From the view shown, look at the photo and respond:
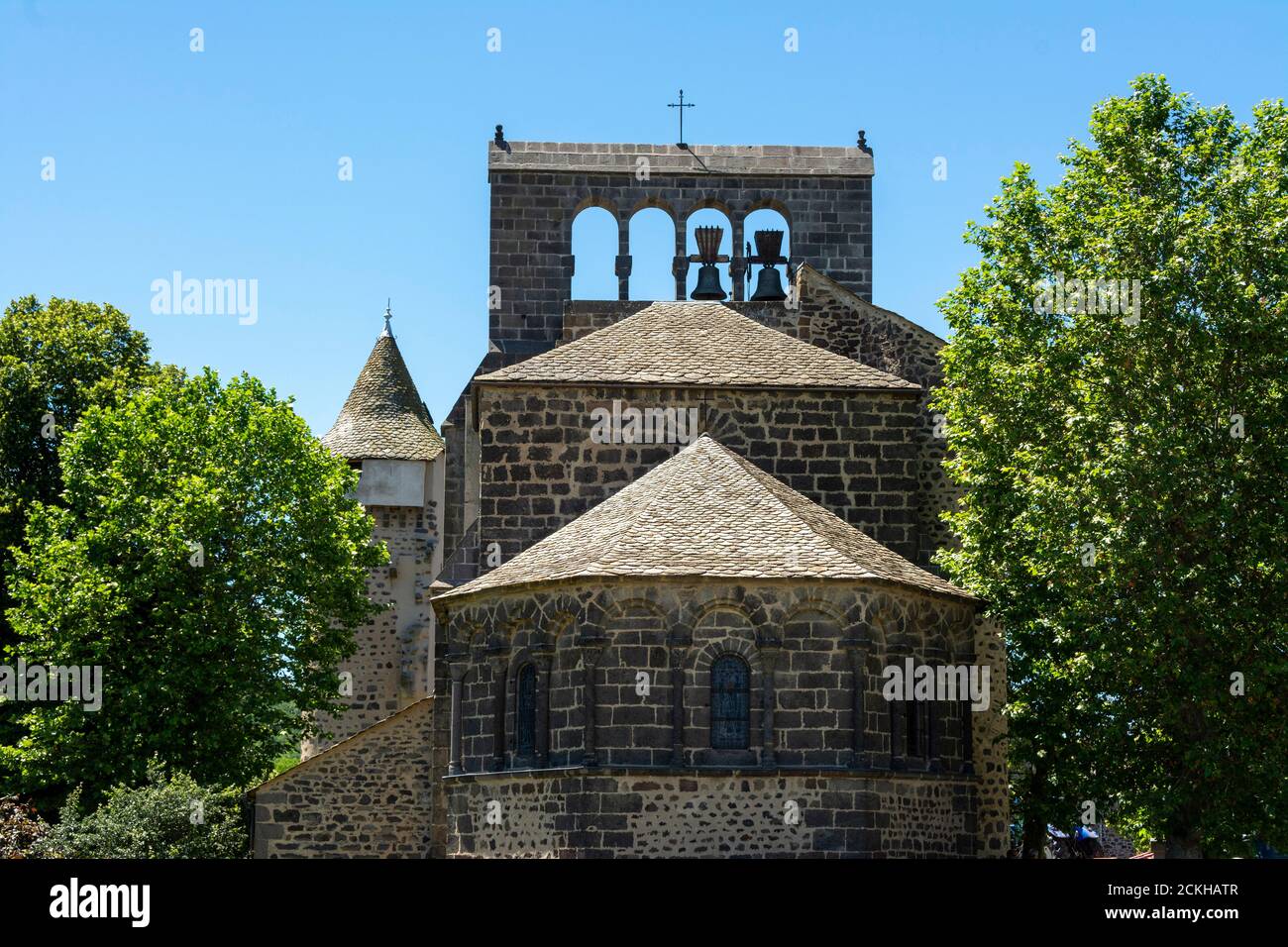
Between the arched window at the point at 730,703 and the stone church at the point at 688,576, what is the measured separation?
4 cm

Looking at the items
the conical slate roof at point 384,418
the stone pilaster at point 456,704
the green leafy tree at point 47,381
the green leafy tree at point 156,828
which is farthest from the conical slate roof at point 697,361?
the conical slate roof at point 384,418

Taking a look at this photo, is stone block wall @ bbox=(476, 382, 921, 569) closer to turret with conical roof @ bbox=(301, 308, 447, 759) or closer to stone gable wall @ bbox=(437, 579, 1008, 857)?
stone gable wall @ bbox=(437, 579, 1008, 857)

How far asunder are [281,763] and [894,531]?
62253mm

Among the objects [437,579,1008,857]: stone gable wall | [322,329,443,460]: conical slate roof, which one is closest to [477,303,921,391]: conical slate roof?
[437,579,1008,857]: stone gable wall

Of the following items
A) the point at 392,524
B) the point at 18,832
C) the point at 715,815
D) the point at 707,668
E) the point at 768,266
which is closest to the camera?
the point at 715,815

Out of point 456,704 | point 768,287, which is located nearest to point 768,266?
point 768,287

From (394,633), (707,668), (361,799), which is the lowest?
(361,799)

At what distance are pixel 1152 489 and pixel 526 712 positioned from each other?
32.3 ft

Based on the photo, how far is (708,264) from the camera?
37.5 metres

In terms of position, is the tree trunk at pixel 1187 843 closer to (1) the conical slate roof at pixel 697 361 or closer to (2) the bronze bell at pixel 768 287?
(1) the conical slate roof at pixel 697 361

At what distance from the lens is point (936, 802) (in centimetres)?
2662

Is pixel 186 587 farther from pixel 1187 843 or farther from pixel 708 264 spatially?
pixel 1187 843
